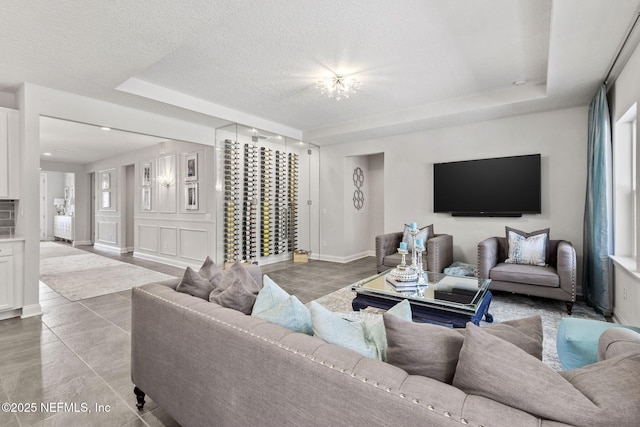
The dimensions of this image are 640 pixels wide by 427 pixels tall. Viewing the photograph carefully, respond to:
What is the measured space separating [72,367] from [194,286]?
4.67 feet

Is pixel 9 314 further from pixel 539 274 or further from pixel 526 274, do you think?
pixel 539 274

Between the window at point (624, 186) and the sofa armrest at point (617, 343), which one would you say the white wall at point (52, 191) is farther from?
the window at point (624, 186)

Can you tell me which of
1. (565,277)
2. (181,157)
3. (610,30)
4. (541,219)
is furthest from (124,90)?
(541,219)

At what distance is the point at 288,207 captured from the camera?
6.07 metres

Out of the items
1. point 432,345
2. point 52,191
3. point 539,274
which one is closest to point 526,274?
point 539,274

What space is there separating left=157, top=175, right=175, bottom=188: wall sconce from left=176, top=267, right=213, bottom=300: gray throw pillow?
5311 millimetres

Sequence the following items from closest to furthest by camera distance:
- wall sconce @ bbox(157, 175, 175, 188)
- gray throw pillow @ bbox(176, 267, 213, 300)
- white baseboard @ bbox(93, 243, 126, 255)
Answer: gray throw pillow @ bbox(176, 267, 213, 300), wall sconce @ bbox(157, 175, 175, 188), white baseboard @ bbox(93, 243, 126, 255)

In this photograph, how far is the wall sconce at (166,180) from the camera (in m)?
6.52

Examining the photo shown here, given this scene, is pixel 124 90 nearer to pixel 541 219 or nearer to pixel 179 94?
pixel 179 94

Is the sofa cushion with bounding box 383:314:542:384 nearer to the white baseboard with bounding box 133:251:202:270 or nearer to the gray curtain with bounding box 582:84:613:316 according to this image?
the gray curtain with bounding box 582:84:613:316

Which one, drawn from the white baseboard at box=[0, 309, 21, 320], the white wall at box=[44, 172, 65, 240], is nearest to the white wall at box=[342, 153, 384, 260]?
the white baseboard at box=[0, 309, 21, 320]

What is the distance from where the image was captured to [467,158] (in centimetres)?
505

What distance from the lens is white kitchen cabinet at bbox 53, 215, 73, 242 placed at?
9.79 metres

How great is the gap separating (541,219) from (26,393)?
5.79 meters
